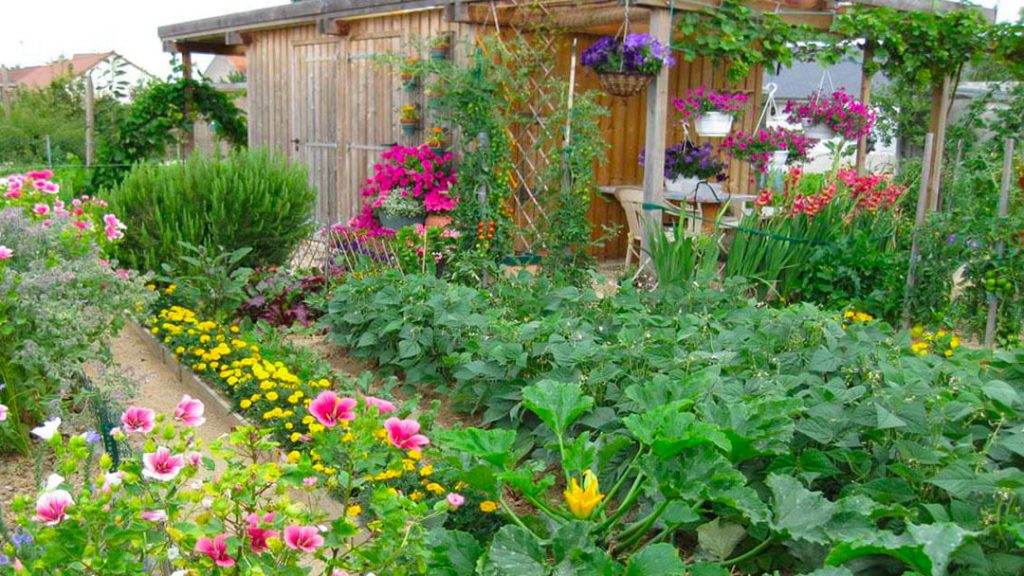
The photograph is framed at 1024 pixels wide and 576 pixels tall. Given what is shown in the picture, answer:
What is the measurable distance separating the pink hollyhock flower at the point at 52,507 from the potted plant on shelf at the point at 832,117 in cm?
638

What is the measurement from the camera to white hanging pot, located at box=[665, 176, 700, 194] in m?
7.27

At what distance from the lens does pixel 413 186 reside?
7.58 m

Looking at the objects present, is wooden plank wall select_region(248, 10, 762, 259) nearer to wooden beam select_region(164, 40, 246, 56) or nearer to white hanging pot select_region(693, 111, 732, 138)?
white hanging pot select_region(693, 111, 732, 138)

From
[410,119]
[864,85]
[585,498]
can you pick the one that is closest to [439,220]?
[410,119]

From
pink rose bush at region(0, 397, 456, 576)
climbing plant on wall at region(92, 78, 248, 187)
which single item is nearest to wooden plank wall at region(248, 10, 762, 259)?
climbing plant on wall at region(92, 78, 248, 187)

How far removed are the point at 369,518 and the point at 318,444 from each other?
0.46 meters

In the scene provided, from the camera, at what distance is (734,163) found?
375 inches

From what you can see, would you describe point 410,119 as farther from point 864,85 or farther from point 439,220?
point 864,85

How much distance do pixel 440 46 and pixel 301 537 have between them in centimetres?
622

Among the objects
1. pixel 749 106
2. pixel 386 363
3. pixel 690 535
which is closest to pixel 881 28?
pixel 749 106

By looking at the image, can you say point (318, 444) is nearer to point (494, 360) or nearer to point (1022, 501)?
point (494, 360)

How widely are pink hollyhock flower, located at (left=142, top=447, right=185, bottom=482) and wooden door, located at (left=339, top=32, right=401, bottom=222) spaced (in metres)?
6.54

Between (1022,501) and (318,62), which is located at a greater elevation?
(318,62)

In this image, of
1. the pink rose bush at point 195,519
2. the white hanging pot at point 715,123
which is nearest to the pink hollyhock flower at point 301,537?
the pink rose bush at point 195,519
